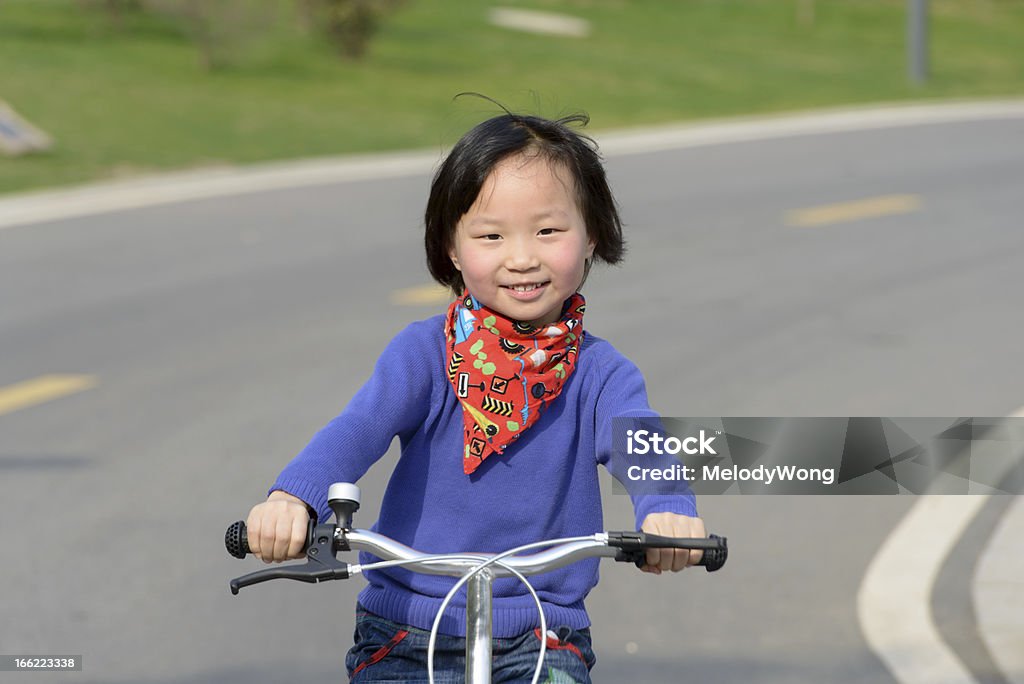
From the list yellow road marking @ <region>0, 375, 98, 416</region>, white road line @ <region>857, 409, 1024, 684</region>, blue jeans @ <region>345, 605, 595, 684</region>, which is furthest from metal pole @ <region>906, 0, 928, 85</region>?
blue jeans @ <region>345, 605, 595, 684</region>

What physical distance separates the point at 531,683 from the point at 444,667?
18 centimetres

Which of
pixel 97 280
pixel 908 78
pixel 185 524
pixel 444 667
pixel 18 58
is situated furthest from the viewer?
pixel 908 78

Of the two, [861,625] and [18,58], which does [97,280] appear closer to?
[861,625]

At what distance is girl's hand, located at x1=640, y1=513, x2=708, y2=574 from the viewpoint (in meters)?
2.66

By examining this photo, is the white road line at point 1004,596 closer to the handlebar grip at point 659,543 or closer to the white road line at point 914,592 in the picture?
the white road line at point 914,592

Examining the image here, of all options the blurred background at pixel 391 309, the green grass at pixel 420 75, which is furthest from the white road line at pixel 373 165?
the green grass at pixel 420 75

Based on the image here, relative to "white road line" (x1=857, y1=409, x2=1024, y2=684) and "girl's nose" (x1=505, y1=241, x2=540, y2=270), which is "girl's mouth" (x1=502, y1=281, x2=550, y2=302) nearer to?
"girl's nose" (x1=505, y1=241, x2=540, y2=270)

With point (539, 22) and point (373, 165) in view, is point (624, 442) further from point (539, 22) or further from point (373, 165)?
point (539, 22)

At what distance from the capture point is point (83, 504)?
6.85 m

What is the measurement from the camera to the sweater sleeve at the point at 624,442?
2789 mm

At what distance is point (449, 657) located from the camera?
9.66 ft

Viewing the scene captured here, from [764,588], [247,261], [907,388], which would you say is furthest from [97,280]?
[764,588]

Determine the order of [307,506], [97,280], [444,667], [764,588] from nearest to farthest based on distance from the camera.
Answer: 1. [307,506]
2. [444,667]
3. [764,588]
4. [97,280]

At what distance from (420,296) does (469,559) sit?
8.15 metres
